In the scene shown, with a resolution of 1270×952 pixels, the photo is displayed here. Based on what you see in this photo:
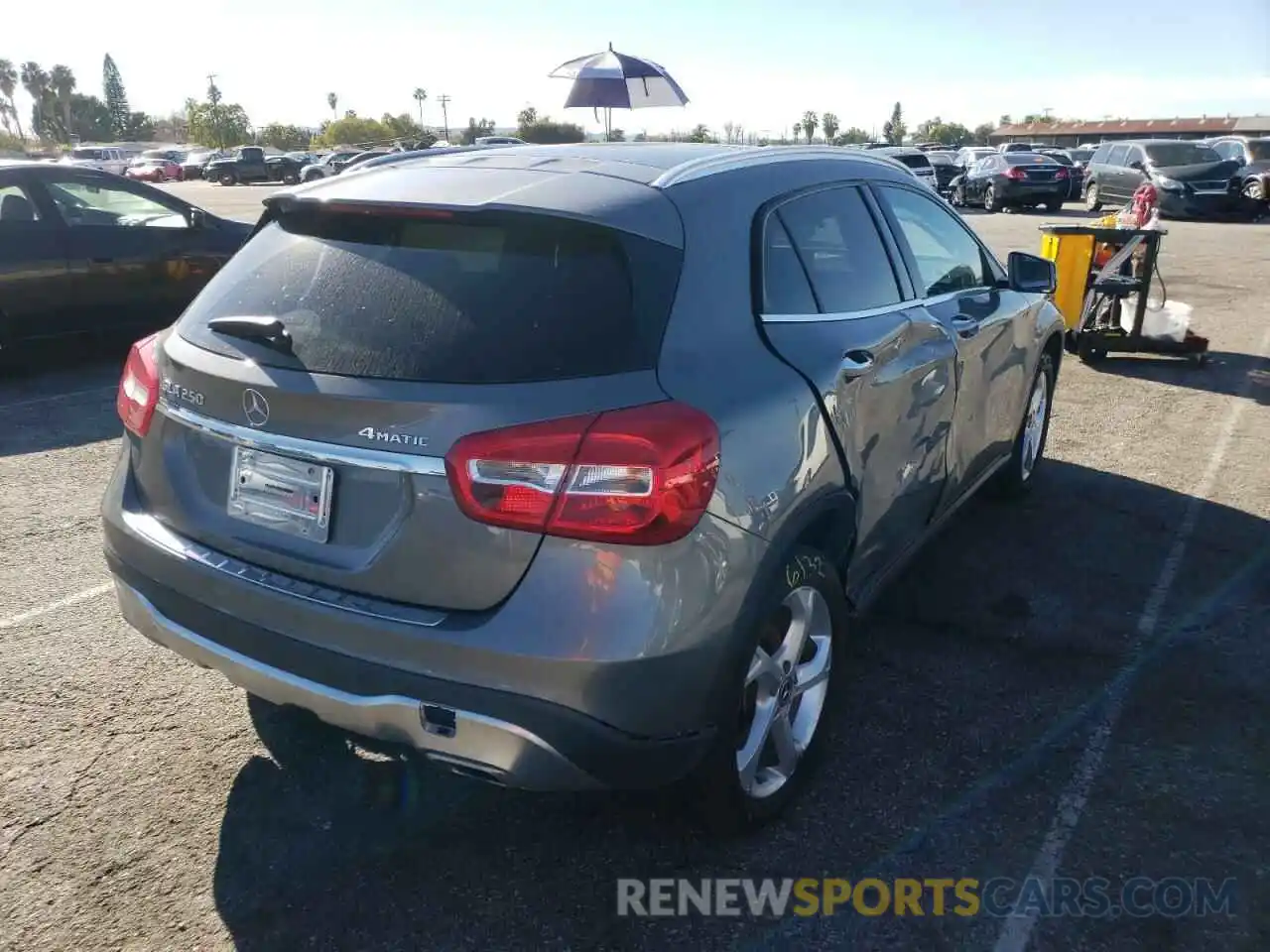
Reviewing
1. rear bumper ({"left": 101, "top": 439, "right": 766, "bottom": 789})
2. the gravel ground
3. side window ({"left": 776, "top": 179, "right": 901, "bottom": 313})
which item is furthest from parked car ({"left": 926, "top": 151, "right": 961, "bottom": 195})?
rear bumper ({"left": 101, "top": 439, "right": 766, "bottom": 789})

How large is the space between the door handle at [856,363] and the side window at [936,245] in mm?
783

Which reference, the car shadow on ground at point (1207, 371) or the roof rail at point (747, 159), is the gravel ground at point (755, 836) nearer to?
the roof rail at point (747, 159)

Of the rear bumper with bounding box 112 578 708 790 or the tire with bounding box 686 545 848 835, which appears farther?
the tire with bounding box 686 545 848 835

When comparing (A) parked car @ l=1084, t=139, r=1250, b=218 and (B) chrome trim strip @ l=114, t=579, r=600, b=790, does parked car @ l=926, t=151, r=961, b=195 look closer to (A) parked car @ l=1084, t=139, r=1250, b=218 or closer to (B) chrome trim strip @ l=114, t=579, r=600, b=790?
(A) parked car @ l=1084, t=139, r=1250, b=218

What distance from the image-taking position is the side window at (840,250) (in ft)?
9.46

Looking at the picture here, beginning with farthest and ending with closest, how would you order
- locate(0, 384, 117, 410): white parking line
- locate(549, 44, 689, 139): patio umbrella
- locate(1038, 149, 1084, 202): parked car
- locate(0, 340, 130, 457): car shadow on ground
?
locate(1038, 149, 1084, 202): parked car
locate(549, 44, 689, 139): patio umbrella
locate(0, 384, 117, 410): white parking line
locate(0, 340, 130, 457): car shadow on ground

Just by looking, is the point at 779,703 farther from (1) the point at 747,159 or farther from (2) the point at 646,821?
(1) the point at 747,159

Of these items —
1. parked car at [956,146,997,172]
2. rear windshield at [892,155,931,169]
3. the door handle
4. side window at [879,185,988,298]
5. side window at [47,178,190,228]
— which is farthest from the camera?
parked car at [956,146,997,172]

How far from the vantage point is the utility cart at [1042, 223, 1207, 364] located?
26.8 feet

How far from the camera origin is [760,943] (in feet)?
7.61

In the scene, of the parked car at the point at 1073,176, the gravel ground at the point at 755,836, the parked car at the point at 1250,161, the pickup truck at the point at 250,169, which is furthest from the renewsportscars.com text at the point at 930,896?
the pickup truck at the point at 250,169

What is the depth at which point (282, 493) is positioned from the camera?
7.35 ft

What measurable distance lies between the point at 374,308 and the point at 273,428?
36 cm

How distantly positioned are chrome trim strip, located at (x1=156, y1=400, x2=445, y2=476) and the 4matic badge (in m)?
0.02
